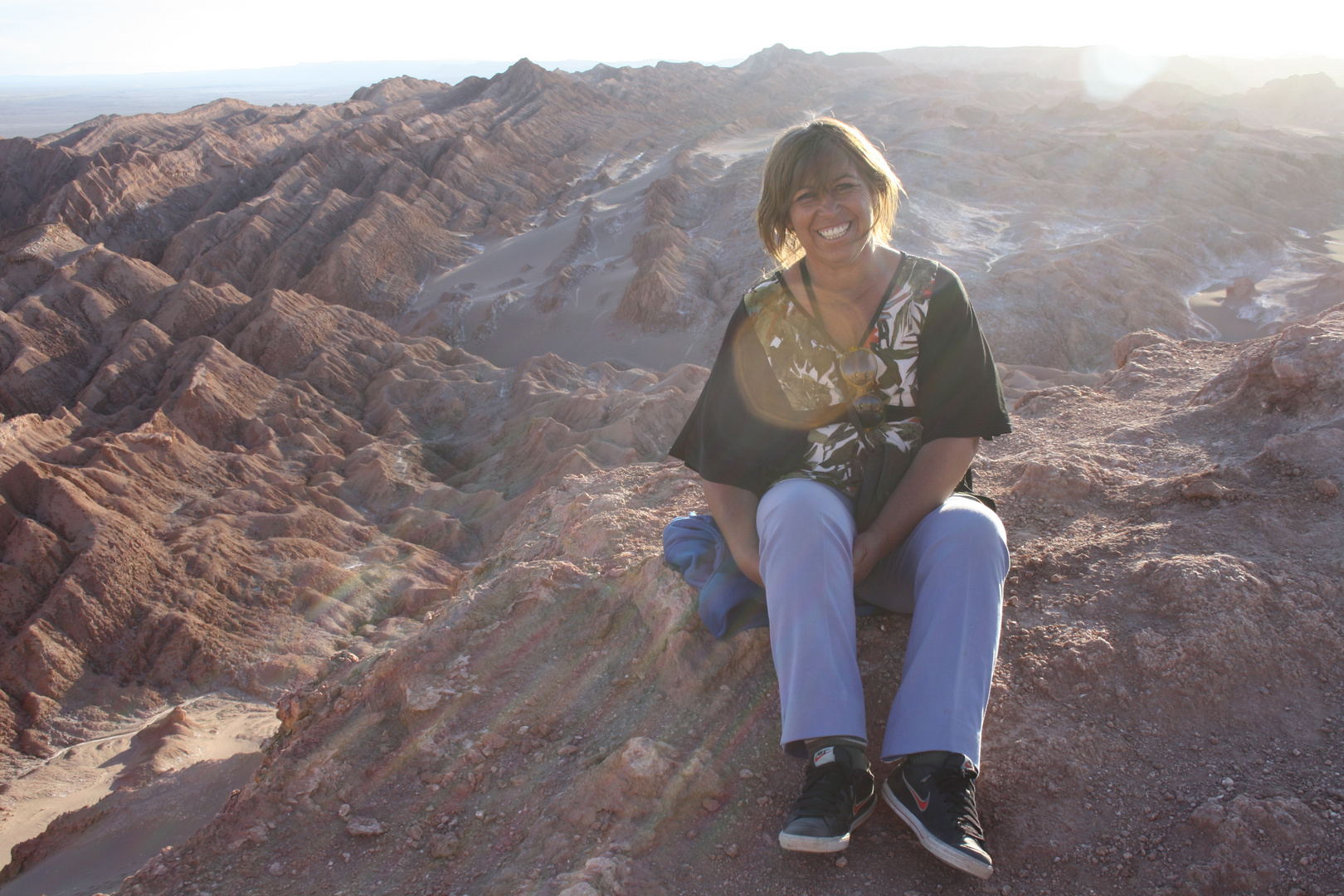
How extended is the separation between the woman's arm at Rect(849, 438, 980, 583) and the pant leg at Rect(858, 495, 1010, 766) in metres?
0.07

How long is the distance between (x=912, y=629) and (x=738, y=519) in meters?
0.55

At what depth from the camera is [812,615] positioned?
5.85ft

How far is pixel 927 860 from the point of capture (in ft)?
5.56

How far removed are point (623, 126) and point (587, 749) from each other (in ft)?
131

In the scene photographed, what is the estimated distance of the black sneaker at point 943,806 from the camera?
1.58 m

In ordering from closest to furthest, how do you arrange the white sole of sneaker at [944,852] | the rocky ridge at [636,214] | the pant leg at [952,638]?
the white sole of sneaker at [944,852] < the pant leg at [952,638] < the rocky ridge at [636,214]

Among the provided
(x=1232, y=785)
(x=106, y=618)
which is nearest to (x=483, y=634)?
(x=1232, y=785)

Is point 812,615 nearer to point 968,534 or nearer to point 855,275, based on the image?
point 968,534

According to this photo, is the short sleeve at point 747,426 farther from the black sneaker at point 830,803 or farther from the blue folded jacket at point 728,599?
the black sneaker at point 830,803

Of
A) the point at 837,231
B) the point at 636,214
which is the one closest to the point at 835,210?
the point at 837,231

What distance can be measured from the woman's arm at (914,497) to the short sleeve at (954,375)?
0.05 meters

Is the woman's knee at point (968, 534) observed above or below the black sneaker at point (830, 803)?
above

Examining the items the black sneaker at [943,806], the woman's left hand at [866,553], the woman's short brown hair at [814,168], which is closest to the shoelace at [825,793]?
the black sneaker at [943,806]

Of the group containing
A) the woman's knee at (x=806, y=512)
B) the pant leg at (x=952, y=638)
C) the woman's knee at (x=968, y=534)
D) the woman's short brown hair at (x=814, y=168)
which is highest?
the woman's short brown hair at (x=814, y=168)
